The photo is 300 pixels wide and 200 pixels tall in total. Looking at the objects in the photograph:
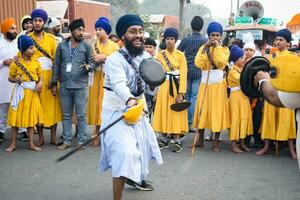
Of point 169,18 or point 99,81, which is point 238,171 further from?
point 169,18

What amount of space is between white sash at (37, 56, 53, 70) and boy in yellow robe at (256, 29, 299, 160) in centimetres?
334

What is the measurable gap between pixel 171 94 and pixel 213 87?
646mm

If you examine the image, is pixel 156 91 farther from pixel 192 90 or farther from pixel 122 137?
pixel 122 137

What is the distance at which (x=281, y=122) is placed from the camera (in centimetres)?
666

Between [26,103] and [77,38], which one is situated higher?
[77,38]

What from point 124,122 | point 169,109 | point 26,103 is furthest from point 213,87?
point 124,122

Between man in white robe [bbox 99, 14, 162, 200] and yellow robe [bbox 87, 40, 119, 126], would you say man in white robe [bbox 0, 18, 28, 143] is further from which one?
man in white robe [bbox 99, 14, 162, 200]

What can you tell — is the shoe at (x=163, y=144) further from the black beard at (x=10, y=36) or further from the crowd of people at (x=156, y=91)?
the black beard at (x=10, y=36)

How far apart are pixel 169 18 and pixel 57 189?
30.8 meters

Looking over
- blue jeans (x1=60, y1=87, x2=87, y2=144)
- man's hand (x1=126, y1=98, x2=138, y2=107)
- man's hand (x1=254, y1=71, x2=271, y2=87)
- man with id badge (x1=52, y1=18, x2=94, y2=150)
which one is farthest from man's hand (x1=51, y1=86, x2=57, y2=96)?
man's hand (x1=254, y1=71, x2=271, y2=87)

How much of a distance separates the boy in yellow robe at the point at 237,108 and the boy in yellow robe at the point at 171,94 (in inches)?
28.4

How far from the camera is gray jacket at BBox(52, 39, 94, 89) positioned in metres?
6.95

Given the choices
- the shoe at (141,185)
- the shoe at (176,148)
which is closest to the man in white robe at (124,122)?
the shoe at (141,185)

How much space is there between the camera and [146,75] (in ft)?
13.8
